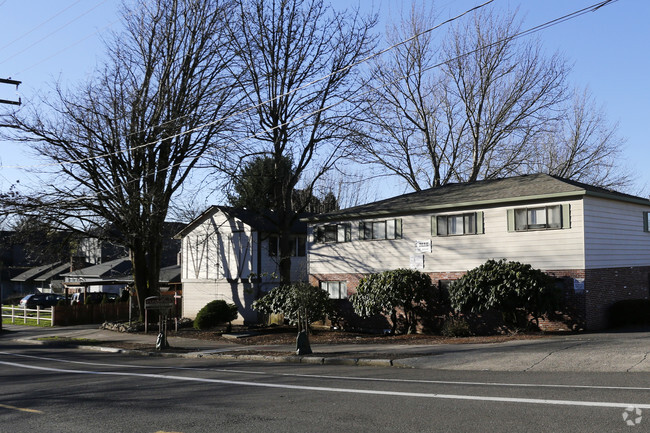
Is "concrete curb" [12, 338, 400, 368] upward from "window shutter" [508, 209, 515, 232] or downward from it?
downward

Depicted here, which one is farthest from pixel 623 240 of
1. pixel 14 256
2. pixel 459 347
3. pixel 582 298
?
pixel 14 256

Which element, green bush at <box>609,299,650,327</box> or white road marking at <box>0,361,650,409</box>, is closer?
white road marking at <box>0,361,650,409</box>

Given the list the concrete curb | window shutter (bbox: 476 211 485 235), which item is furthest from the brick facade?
the concrete curb

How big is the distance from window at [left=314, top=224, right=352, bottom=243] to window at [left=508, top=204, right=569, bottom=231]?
7973mm

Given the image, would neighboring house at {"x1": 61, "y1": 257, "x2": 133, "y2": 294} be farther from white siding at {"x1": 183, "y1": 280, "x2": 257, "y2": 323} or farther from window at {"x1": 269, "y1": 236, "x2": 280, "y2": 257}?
window at {"x1": 269, "y1": 236, "x2": 280, "y2": 257}

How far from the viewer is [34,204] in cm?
2788

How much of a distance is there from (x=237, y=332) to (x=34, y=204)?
35.9 ft

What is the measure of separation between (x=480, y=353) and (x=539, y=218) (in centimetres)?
746

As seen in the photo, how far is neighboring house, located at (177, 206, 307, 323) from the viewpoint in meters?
32.9

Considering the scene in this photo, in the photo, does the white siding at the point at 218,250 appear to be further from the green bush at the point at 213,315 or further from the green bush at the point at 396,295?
the green bush at the point at 396,295

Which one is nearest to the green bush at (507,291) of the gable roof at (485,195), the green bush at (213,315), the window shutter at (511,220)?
the window shutter at (511,220)

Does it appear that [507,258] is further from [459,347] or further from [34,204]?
[34,204]

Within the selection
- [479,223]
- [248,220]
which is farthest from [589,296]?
Result: [248,220]

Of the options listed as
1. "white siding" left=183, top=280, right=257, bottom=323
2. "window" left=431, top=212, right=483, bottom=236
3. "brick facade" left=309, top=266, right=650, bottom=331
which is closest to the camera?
"brick facade" left=309, top=266, right=650, bottom=331
